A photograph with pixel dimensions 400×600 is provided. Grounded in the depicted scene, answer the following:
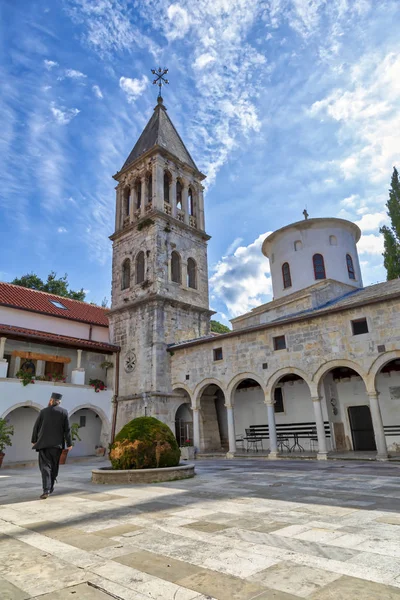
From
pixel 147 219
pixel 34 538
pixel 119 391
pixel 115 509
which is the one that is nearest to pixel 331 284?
pixel 147 219

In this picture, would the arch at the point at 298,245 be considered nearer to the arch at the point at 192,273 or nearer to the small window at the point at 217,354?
the arch at the point at 192,273

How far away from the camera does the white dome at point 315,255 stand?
21.3 meters

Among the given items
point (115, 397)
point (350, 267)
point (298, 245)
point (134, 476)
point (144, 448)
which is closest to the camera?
point (134, 476)

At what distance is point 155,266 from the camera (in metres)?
21.6

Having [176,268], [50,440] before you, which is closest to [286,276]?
[176,268]

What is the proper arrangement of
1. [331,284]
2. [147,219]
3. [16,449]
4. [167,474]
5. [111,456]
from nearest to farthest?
[167,474], [111,456], [16,449], [331,284], [147,219]

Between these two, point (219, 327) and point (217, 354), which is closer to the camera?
point (217, 354)

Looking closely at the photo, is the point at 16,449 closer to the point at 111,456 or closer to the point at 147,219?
the point at 111,456

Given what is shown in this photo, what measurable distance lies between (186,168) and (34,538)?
24.3m

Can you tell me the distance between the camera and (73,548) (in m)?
3.79

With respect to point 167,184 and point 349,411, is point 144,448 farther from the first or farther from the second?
point 167,184

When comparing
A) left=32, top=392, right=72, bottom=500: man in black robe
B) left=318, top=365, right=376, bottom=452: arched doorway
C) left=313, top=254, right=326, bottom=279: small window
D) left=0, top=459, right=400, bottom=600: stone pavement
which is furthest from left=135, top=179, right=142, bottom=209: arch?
left=0, top=459, right=400, bottom=600: stone pavement

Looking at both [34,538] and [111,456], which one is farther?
[111,456]

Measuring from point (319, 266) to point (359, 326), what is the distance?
7.90m
